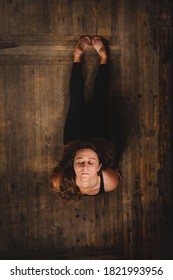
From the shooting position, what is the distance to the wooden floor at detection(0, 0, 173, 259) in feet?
8.61

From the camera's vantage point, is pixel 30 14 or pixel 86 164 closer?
pixel 86 164

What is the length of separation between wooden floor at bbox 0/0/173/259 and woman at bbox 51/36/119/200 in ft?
0.36

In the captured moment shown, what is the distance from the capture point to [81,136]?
8.25ft

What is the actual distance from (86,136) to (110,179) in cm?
43

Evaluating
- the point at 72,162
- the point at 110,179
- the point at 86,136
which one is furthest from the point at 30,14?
the point at 110,179

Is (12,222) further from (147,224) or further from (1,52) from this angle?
(1,52)

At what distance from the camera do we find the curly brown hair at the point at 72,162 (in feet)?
7.84

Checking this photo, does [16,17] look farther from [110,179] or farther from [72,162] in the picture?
[110,179]

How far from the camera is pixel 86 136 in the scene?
2525 mm

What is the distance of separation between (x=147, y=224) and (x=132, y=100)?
3.96 ft

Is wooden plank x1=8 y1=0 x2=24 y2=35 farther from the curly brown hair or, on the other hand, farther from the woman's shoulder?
the woman's shoulder

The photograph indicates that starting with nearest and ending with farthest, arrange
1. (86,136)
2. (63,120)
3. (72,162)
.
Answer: (72,162) < (86,136) < (63,120)

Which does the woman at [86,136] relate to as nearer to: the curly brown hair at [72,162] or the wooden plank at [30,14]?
the curly brown hair at [72,162]

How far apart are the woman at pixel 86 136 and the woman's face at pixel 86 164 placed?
0.01m
